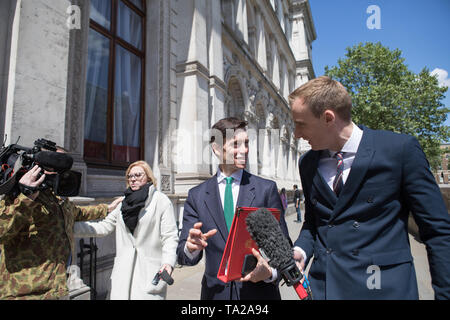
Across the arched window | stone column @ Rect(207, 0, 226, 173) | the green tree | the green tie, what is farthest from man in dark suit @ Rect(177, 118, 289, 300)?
the green tree

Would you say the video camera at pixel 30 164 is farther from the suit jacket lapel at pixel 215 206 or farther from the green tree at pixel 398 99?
the green tree at pixel 398 99

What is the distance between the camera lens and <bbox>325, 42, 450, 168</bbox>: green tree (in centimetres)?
2109

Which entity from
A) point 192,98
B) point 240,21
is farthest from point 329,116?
point 240,21

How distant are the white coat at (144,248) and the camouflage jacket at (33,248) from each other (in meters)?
0.60

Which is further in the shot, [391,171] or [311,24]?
[311,24]

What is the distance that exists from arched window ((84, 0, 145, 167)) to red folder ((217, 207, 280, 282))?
14.6 feet

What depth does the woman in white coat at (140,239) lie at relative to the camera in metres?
2.79

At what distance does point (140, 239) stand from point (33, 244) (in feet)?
3.28

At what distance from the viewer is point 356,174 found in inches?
58.1
